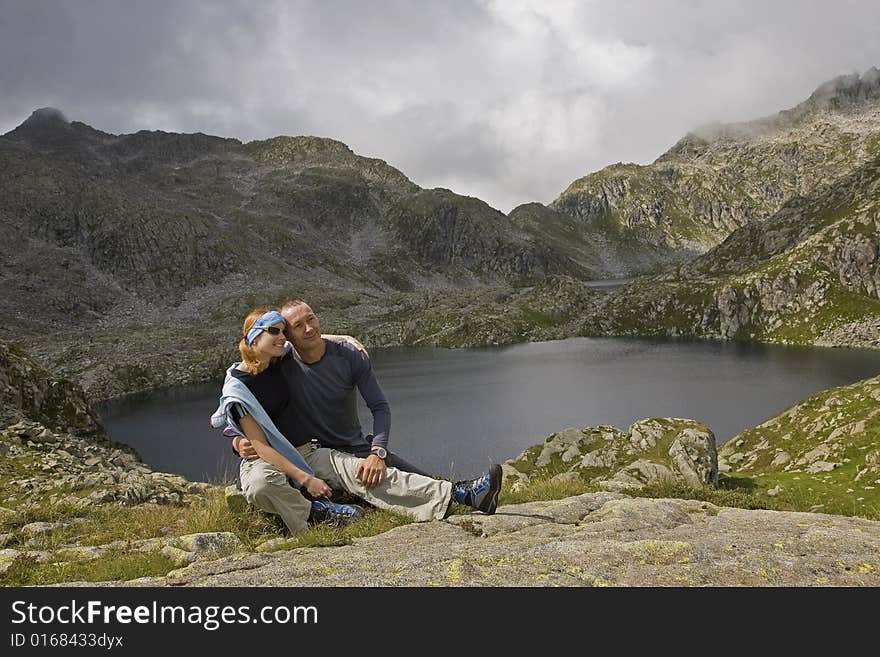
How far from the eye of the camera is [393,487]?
9.27 metres

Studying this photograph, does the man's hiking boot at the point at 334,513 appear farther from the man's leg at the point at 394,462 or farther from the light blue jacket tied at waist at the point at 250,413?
the man's leg at the point at 394,462

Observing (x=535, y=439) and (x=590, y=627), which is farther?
(x=535, y=439)

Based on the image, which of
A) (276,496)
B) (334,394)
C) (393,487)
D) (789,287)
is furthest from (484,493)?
(789,287)

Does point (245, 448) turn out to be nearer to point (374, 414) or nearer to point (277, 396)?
point (277, 396)

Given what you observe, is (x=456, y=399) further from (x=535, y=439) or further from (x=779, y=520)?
(x=779, y=520)

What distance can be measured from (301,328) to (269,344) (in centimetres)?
76

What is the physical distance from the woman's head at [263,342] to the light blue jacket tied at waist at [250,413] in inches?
16.0

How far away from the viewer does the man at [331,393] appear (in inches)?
377

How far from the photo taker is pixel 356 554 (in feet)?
22.5

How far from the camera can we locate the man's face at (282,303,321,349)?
9.57m

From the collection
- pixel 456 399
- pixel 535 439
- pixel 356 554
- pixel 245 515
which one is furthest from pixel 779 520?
pixel 456 399

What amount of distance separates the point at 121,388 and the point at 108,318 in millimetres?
93327

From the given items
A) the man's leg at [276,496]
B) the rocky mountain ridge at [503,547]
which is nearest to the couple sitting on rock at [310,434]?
the man's leg at [276,496]

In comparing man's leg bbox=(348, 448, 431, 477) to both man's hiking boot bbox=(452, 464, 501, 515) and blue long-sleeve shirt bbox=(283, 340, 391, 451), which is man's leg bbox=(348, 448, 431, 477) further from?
man's hiking boot bbox=(452, 464, 501, 515)
